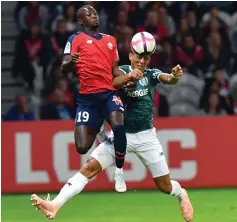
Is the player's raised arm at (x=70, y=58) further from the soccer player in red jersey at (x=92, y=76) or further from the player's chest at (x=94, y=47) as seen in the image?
the player's chest at (x=94, y=47)

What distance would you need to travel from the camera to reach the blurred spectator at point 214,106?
1465 centimetres

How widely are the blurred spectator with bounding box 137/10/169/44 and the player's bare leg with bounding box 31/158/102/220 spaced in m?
6.78

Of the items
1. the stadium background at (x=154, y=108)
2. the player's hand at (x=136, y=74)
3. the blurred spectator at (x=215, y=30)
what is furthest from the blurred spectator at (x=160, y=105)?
the player's hand at (x=136, y=74)

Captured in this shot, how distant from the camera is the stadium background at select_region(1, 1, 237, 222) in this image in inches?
482

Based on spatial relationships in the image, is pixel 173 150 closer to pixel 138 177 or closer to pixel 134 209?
pixel 138 177

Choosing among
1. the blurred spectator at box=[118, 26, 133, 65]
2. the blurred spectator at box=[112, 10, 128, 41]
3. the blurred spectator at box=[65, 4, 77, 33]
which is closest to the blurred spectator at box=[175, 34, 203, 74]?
the blurred spectator at box=[118, 26, 133, 65]

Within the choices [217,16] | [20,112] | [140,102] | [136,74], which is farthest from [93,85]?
[217,16]

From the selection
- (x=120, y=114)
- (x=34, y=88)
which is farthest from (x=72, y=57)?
(x=34, y=88)

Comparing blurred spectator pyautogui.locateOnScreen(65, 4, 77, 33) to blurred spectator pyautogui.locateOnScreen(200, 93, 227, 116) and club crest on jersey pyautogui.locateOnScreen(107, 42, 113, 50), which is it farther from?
club crest on jersey pyautogui.locateOnScreen(107, 42, 113, 50)

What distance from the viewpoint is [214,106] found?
14656 mm

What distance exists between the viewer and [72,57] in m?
9.02

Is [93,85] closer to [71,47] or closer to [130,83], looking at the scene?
[71,47]

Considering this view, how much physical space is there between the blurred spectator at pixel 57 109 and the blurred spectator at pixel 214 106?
2.51 meters

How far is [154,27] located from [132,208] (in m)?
5.18
